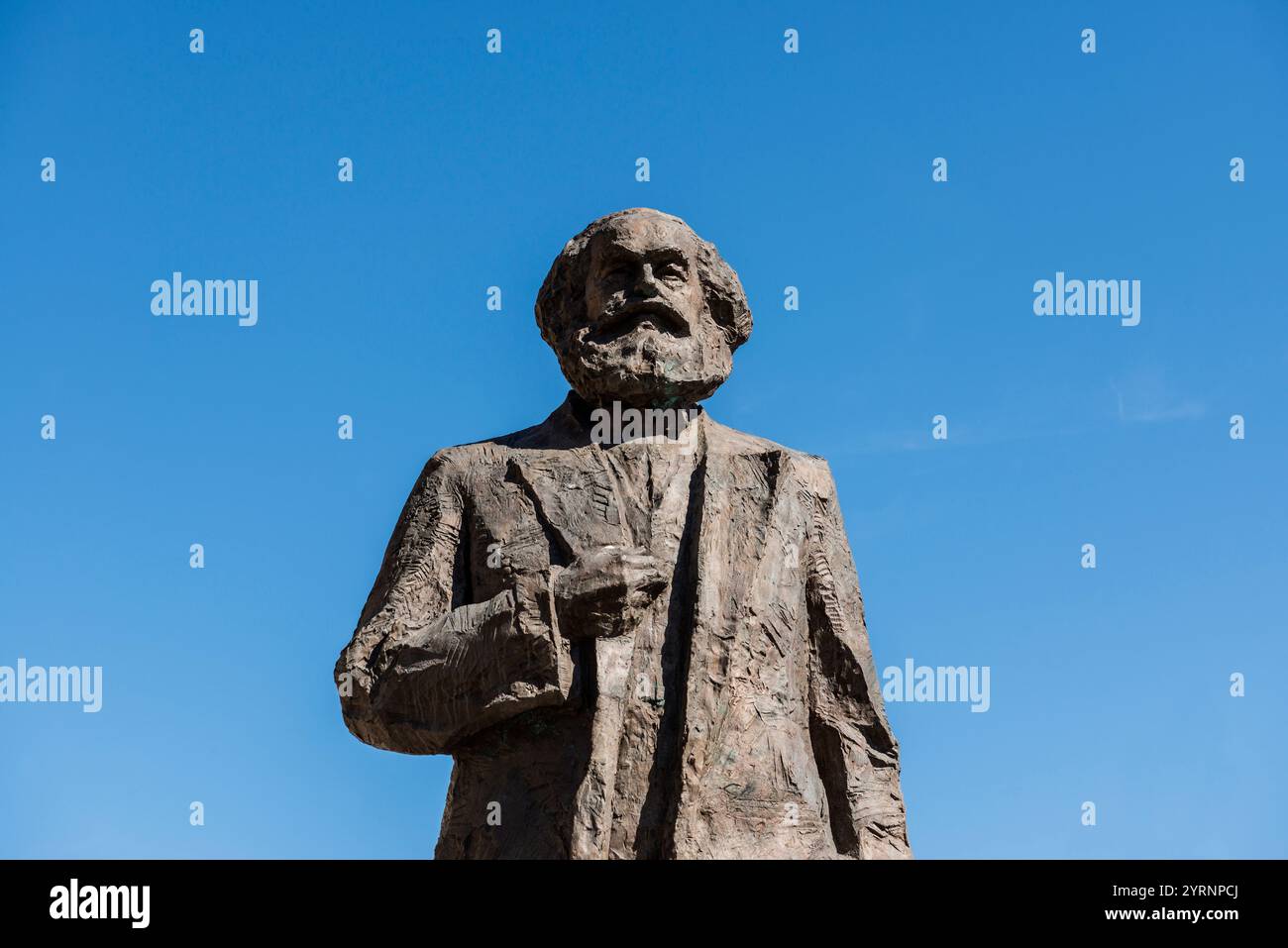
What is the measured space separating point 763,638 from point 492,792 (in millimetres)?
1514

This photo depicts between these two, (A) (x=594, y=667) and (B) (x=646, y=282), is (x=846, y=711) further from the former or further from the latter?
(B) (x=646, y=282)

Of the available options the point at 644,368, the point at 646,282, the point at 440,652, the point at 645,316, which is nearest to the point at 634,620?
the point at 440,652

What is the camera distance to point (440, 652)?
474 inches

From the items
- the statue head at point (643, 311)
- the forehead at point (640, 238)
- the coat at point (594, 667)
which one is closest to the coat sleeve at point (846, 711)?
the coat at point (594, 667)

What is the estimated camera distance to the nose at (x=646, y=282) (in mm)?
12805

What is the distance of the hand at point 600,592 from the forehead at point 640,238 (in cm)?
170

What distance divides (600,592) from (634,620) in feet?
0.78

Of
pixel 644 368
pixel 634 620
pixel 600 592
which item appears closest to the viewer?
pixel 600 592
